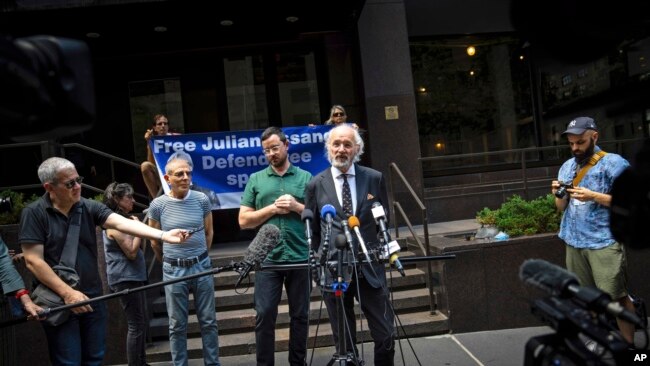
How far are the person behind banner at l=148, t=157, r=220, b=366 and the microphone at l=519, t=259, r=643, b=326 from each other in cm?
360

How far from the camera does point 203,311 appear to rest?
4898 millimetres

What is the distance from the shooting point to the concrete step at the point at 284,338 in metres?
6.01

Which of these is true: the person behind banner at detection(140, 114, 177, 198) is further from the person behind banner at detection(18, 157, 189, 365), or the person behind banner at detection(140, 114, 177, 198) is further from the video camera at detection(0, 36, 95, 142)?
the video camera at detection(0, 36, 95, 142)

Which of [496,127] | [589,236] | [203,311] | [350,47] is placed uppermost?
[350,47]

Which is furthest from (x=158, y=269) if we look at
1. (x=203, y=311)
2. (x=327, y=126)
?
(x=327, y=126)

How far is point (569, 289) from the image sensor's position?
1.49m

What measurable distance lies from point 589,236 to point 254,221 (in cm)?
283

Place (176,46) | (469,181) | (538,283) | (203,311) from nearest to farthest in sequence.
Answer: (538,283), (203,311), (176,46), (469,181)

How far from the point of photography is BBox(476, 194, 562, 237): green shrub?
6414 mm

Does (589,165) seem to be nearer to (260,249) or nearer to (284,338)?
(260,249)

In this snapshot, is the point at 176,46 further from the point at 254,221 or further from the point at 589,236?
the point at 589,236

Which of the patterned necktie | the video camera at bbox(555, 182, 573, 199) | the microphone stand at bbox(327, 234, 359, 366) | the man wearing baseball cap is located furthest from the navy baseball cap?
the microphone stand at bbox(327, 234, 359, 366)

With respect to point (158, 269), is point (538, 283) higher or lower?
higher

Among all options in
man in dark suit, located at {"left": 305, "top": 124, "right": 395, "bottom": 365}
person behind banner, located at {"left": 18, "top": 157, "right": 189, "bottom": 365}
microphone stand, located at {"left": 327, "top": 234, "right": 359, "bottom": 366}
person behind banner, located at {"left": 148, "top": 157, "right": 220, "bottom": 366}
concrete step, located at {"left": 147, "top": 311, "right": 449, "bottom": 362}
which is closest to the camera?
microphone stand, located at {"left": 327, "top": 234, "right": 359, "bottom": 366}
